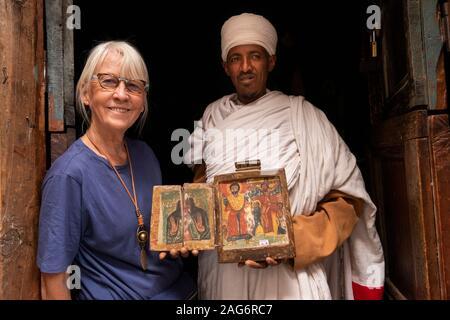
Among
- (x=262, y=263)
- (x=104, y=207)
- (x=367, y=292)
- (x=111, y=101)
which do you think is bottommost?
(x=367, y=292)

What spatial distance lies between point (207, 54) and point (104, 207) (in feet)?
6.11

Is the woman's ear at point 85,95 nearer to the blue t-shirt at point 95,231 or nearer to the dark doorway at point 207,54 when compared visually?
the blue t-shirt at point 95,231

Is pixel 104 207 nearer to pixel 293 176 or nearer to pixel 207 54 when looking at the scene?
pixel 293 176

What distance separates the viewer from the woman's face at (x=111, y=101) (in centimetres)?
137

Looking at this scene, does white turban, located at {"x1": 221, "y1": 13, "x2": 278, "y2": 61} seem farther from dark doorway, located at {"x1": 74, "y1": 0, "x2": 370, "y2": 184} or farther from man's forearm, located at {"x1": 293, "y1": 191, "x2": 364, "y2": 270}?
dark doorway, located at {"x1": 74, "y1": 0, "x2": 370, "y2": 184}

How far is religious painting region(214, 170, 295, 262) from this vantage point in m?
1.32

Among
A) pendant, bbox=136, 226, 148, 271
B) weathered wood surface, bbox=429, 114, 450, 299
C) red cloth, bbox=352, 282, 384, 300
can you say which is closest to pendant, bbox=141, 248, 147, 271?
pendant, bbox=136, 226, 148, 271

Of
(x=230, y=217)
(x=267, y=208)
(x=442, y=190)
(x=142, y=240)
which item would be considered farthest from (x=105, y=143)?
(x=442, y=190)

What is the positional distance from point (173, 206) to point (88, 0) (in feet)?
6.29

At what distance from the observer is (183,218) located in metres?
1.35

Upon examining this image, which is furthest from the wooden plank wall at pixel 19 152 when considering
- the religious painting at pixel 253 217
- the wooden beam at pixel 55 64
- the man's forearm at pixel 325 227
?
the man's forearm at pixel 325 227

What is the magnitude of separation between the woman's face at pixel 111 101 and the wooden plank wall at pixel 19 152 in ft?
0.72

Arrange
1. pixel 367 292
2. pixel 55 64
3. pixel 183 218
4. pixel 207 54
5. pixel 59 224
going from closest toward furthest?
pixel 59 224, pixel 183 218, pixel 55 64, pixel 367 292, pixel 207 54

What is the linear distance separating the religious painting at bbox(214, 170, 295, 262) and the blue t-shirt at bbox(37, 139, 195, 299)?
303 mm
